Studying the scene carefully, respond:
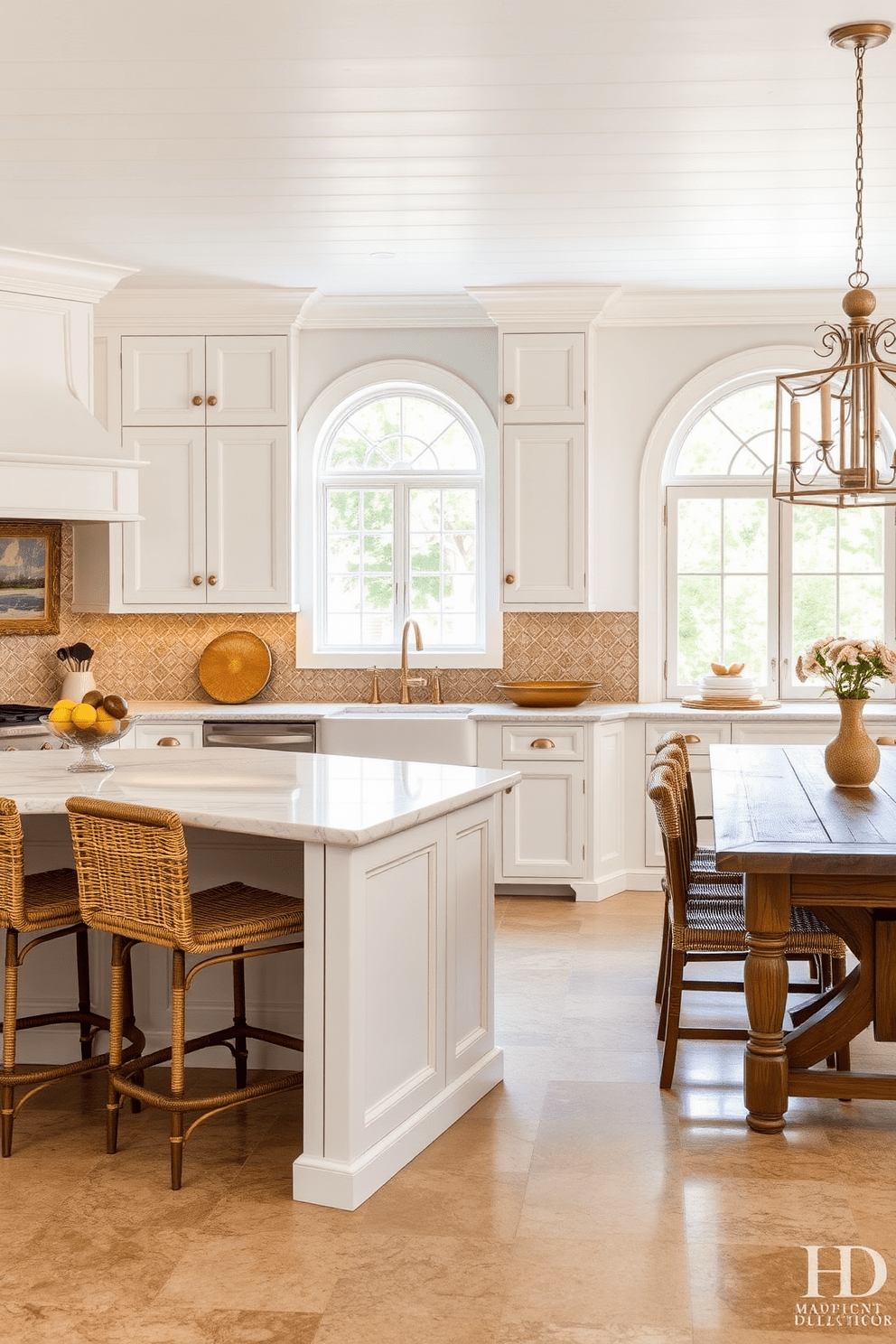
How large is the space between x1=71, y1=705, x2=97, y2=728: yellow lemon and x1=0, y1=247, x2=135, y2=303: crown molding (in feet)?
8.79

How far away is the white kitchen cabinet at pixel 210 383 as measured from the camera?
260 inches

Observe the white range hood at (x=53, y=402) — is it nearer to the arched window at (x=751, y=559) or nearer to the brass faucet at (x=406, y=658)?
the brass faucet at (x=406, y=658)

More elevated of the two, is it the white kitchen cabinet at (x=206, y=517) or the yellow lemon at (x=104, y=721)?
the white kitchen cabinet at (x=206, y=517)

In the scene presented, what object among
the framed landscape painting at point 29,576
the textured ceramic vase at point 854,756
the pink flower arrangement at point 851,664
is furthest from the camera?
the framed landscape painting at point 29,576

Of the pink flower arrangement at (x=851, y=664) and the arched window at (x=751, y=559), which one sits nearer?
the pink flower arrangement at (x=851, y=664)

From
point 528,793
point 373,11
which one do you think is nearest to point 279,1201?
point 373,11

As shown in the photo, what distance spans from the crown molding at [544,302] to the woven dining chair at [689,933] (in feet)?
10.1

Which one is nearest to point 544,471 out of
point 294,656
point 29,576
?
point 294,656

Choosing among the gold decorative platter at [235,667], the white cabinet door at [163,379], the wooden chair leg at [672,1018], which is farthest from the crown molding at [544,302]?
the wooden chair leg at [672,1018]

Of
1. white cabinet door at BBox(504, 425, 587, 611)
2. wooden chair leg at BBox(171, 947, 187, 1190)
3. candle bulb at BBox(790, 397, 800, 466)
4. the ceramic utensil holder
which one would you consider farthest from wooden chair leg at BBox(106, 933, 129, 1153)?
white cabinet door at BBox(504, 425, 587, 611)

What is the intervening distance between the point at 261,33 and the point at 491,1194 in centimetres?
298

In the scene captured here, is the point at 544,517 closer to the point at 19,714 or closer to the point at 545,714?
the point at 545,714

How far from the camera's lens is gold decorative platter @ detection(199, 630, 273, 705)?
6.87 m

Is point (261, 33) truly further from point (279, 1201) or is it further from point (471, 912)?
point (279, 1201)
